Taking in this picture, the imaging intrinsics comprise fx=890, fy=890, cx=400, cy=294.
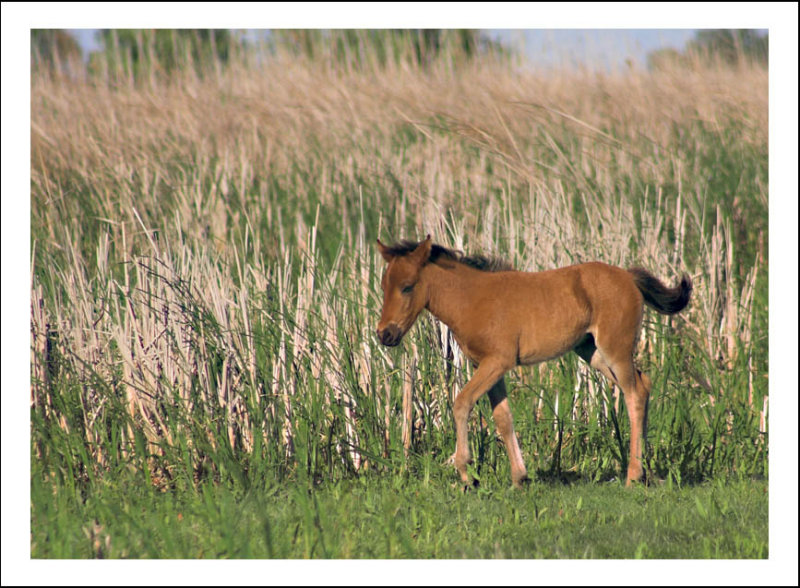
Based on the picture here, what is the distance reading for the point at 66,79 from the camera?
382 inches

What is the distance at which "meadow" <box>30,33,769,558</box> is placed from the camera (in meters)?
4.61

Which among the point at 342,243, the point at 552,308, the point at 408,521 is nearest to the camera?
the point at 552,308

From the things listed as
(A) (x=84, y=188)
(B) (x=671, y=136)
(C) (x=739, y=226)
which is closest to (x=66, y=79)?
(A) (x=84, y=188)

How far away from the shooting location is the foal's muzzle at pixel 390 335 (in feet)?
13.7

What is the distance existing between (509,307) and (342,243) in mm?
1751

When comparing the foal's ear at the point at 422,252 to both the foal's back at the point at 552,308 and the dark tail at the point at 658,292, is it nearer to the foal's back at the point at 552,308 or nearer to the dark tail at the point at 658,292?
the foal's back at the point at 552,308

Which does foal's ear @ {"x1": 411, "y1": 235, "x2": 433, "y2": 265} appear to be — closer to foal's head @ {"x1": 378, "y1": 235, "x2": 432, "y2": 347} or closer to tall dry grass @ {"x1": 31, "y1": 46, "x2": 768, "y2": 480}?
foal's head @ {"x1": 378, "y1": 235, "x2": 432, "y2": 347}

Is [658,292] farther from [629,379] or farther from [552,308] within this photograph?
[552,308]

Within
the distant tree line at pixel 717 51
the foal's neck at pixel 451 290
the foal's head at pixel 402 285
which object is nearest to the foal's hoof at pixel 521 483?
the foal's neck at pixel 451 290

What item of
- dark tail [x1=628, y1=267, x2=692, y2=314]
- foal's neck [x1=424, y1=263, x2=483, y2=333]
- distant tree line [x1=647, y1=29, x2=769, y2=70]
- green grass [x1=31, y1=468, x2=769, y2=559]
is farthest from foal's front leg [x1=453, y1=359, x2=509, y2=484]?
distant tree line [x1=647, y1=29, x2=769, y2=70]

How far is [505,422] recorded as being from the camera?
178 inches

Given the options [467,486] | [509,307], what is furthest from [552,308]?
[467,486]

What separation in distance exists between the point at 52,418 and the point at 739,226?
5.58 metres

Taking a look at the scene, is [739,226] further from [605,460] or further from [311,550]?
[311,550]
